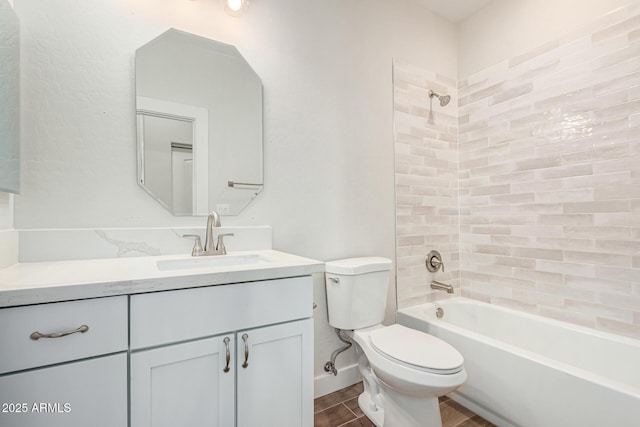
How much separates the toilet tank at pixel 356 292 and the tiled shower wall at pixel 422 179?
0.42 metres

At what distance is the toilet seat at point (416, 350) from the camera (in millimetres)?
1256

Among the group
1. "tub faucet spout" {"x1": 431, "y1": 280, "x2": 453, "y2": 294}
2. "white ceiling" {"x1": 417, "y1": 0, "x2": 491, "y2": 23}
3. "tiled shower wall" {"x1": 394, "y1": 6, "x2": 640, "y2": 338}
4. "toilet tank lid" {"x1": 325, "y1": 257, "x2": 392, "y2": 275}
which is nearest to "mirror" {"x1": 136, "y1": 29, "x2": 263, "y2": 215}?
"toilet tank lid" {"x1": 325, "y1": 257, "x2": 392, "y2": 275}

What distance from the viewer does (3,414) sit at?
2.43 ft

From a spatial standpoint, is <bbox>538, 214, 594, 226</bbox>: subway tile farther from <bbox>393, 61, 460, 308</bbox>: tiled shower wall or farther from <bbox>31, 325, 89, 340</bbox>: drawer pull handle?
<bbox>31, 325, 89, 340</bbox>: drawer pull handle

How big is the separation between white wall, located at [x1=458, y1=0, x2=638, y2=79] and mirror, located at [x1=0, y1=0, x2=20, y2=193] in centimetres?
271

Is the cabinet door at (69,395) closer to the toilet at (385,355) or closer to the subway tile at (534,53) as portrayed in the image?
the toilet at (385,355)

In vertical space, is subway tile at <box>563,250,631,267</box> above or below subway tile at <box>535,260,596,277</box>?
above

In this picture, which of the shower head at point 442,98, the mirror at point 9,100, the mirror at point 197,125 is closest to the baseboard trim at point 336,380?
Answer: the mirror at point 197,125

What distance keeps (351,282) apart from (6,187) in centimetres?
150

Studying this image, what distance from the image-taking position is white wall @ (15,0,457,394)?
1.23 metres

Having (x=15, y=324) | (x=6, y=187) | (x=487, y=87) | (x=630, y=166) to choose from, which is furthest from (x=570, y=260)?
(x=6, y=187)

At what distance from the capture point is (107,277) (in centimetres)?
90

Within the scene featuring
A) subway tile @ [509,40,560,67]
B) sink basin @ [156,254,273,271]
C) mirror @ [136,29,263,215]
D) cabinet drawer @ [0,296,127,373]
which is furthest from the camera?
subway tile @ [509,40,560,67]

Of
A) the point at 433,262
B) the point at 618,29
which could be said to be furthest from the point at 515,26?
the point at 433,262
